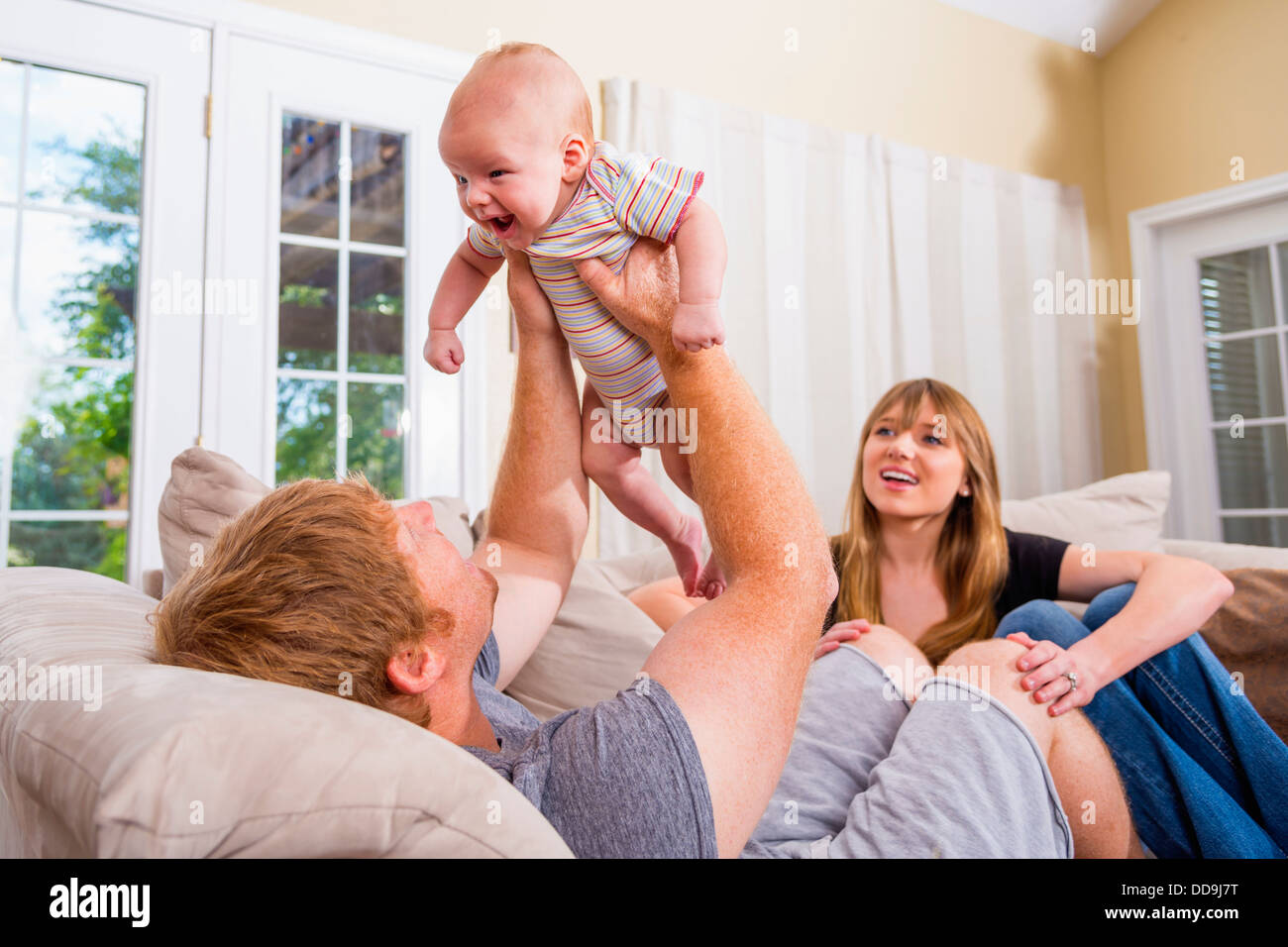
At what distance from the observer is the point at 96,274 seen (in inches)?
99.7

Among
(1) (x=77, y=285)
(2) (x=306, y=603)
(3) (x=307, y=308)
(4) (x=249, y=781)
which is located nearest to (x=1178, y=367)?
(3) (x=307, y=308)

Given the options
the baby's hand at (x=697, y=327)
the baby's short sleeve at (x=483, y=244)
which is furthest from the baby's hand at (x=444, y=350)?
the baby's hand at (x=697, y=327)

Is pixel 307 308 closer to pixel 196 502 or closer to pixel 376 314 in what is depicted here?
pixel 376 314

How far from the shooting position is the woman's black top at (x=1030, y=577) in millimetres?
1921

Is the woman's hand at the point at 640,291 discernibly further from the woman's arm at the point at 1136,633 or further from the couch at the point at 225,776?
the woman's arm at the point at 1136,633

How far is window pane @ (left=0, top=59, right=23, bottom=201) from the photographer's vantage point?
2432 mm

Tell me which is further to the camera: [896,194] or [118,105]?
[896,194]

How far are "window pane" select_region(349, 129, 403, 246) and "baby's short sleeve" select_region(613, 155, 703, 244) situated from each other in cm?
213

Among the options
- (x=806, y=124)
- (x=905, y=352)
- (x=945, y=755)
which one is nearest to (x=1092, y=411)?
(x=905, y=352)

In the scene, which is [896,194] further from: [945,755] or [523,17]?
[945,755]

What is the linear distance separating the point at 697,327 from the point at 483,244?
0.36 m

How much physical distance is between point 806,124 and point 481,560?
9.60 ft

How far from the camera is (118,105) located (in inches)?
101
